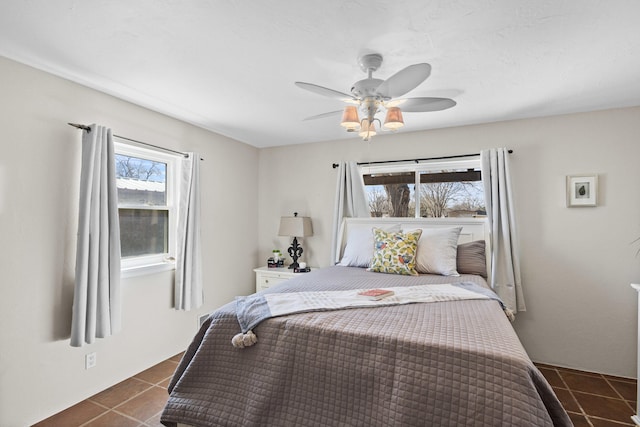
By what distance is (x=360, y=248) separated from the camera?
3.14 meters

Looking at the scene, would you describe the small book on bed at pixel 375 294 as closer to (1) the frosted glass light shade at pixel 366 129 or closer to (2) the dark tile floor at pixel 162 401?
(1) the frosted glass light shade at pixel 366 129

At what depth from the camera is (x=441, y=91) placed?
246 centimetres

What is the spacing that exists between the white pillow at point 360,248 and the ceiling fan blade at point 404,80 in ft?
5.15

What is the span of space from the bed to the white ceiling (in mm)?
1463

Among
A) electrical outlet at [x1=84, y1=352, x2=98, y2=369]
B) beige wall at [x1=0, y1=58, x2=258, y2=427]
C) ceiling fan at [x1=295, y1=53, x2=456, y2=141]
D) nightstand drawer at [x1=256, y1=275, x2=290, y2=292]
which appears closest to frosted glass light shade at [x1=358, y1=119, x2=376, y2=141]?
ceiling fan at [x1=295, y1=53, x2=456, y2=141]

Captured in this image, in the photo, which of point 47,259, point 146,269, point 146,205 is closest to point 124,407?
point 146,269

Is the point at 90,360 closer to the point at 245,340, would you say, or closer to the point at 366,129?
the point at 245,340

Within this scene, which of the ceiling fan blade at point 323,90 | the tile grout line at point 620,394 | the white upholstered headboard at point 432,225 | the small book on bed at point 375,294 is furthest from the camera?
the white upholstered headboard at point 432,225

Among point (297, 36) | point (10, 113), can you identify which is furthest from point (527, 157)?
point (10, 113)

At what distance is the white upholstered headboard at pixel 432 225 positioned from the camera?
10.4 feet

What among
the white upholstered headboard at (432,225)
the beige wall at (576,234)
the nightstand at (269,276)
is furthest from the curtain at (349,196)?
the beige wall at (576,234)

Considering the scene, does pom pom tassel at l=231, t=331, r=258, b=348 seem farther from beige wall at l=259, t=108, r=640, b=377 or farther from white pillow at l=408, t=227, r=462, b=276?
beige wall at l=259, t=108, r=640, b=377

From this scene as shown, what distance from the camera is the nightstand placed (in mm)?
3814

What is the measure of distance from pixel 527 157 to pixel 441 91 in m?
1.30
